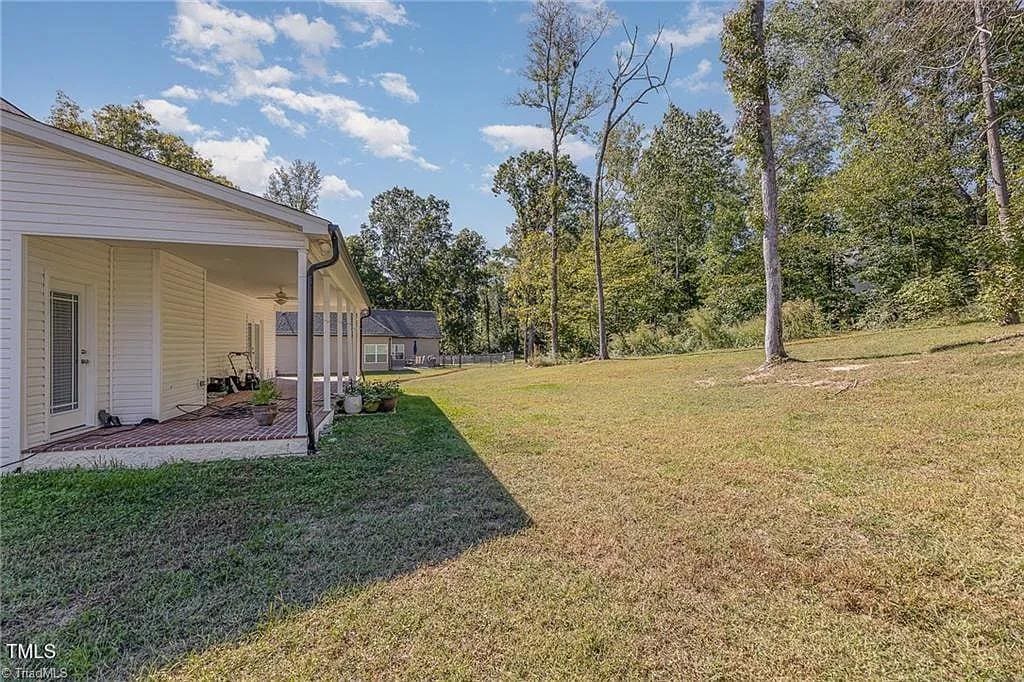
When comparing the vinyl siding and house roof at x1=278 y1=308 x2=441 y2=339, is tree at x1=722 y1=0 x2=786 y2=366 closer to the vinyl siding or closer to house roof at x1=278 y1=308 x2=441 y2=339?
the vinyl siding

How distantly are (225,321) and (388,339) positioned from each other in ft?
60.2

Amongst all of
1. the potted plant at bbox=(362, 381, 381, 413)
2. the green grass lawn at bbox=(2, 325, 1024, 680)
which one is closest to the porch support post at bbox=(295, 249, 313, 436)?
the green grass lawn at bbox=(2, 325, 1024, 680)

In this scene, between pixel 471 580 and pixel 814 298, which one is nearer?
pixel 471 580

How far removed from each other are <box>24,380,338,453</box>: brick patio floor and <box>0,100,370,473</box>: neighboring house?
0.10 feet

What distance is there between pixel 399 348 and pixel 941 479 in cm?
3039

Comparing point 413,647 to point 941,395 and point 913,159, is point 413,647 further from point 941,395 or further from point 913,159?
point 913,159

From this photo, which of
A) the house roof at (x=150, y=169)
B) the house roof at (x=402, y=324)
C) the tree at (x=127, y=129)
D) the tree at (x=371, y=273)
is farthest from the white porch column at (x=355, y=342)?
the tree at (x=371, y=273)

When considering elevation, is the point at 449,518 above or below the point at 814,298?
below

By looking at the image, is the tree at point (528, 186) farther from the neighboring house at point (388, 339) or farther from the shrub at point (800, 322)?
the shrub at point (800, 322)

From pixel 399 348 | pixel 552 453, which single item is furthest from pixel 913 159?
pixel 399 348

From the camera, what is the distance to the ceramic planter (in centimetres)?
869

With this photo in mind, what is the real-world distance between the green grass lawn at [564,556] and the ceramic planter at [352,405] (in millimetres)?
2926

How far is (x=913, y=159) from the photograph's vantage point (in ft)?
53.6

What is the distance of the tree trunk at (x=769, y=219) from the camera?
366 inches
